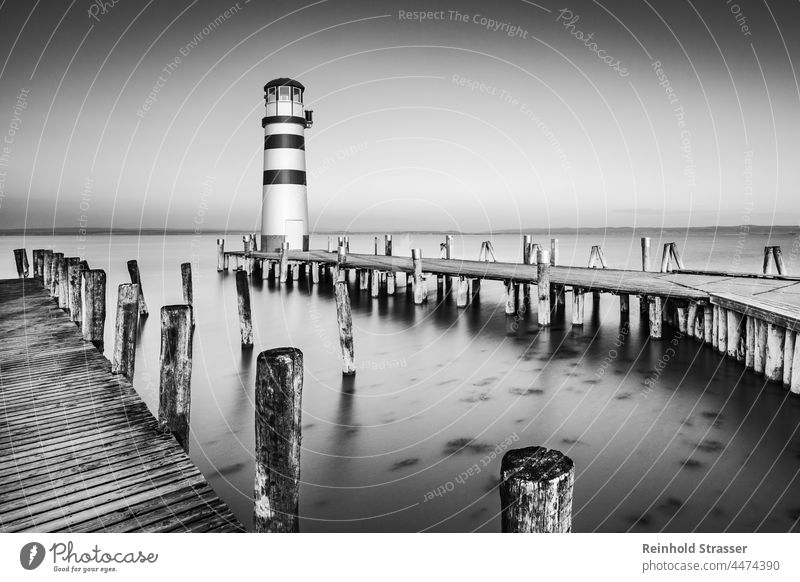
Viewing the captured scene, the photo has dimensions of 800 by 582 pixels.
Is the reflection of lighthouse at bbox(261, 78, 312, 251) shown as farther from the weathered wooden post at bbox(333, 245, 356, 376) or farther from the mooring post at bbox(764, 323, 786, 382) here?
the mooring post at bbox(764, 323, 786, 382)

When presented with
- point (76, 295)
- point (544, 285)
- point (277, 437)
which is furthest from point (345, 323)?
point (277, 437)

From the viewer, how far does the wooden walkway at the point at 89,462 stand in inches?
98.3

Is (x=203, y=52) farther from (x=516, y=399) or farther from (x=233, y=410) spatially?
(x=516, y=399)

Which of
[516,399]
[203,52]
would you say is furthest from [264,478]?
[203,52]

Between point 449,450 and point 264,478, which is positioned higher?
point 264,478

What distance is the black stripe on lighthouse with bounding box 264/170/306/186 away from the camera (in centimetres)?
1923

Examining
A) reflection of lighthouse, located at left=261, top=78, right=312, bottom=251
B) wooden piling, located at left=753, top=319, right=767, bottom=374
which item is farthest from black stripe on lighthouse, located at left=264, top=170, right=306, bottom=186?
wooden piling, located at left=753, top=319, right=767, bottom=374

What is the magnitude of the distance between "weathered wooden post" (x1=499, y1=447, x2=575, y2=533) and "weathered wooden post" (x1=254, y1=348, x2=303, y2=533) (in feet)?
4.72

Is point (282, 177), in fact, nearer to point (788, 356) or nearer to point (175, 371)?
point (175, 371)

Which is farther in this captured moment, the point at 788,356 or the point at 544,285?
the point at 544,285

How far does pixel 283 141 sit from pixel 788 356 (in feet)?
58.8

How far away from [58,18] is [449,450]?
306 inches

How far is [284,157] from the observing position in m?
19.3
